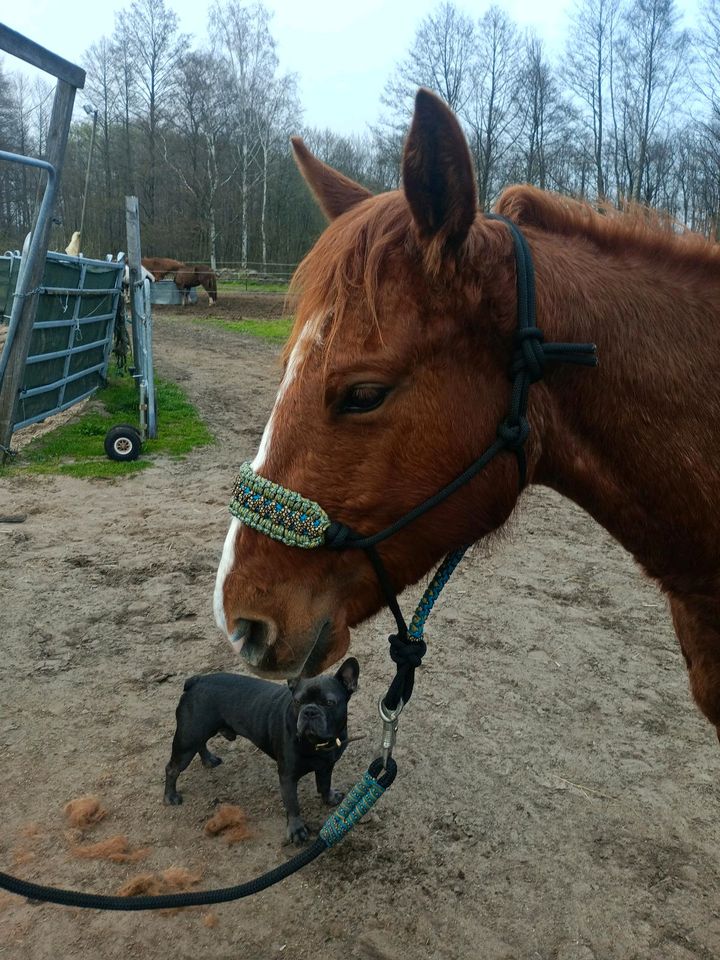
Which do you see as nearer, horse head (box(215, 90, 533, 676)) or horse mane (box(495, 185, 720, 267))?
horse head (box(215, 90, 533, 676))

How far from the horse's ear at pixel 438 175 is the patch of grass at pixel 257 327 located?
16.7m

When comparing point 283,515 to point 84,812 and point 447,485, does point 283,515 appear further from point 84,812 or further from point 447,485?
point 84,812

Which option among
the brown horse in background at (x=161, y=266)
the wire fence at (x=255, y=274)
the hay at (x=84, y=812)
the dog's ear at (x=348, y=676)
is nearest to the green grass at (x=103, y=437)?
the hay at (x=84, y=812)

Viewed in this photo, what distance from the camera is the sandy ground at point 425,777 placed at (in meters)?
2.39

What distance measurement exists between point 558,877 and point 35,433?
865 centimetres

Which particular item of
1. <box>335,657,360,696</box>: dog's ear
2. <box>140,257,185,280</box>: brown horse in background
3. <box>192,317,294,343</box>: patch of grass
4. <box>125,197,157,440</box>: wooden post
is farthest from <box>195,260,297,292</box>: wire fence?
<box>335,657,360,696</box>: dog's ear

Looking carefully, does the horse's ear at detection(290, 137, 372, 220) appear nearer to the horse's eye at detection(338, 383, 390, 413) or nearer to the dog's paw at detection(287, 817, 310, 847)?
the horse's eye at detection(338, 383, 390, 413)

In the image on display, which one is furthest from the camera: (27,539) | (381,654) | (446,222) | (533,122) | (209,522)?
(533,122)

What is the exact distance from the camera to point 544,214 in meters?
1.80

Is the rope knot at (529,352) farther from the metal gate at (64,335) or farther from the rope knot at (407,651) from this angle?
the metal gate at (64,335)

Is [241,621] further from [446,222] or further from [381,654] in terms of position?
[381,654]

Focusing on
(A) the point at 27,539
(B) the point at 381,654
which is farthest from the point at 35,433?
(B) the point at 381,654

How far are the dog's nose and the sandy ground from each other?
80 centimetres

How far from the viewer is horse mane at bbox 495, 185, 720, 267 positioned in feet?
5.89
